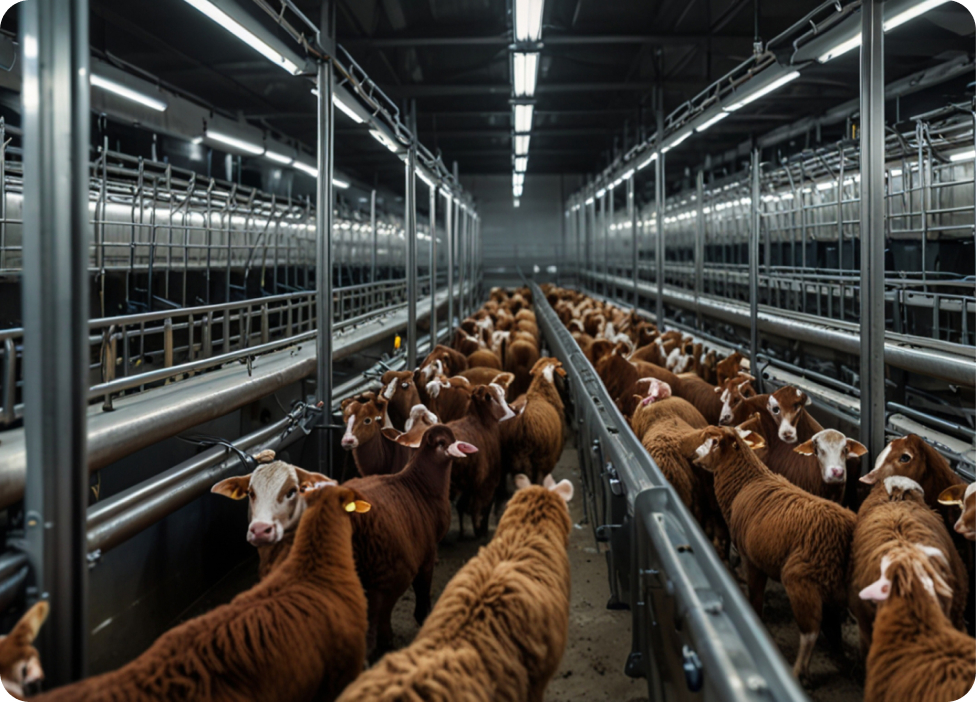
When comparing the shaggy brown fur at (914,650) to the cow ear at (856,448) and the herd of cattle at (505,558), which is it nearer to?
the herd of cattle at (505,558)

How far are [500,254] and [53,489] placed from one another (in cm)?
3014

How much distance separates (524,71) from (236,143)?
714 centimetres

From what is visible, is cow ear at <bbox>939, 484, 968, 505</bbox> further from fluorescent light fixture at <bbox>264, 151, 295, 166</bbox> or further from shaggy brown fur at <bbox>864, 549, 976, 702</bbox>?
fluorescent light fixture at <bbox>264, 151, 295, 166</bbox>

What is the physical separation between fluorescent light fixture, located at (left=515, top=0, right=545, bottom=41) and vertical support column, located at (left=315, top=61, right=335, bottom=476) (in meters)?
1.53

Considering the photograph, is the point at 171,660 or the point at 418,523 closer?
the point at 171,660

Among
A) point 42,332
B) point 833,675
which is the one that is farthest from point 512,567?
point 833,675

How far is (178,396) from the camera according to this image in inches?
150

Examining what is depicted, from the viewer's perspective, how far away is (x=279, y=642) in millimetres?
2104

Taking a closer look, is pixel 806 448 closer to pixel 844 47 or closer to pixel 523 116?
pixel 844 47

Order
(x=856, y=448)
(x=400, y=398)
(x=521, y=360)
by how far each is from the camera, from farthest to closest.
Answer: (x=521, y=360), (x=400, y=398), (x=856, y=448)

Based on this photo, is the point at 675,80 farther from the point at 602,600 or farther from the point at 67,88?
the point at 67,88

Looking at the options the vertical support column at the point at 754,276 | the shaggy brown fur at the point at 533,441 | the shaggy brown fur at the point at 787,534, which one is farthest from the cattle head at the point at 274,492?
the vertical support column at the point at 754,276

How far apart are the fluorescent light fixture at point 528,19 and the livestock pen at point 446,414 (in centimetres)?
3

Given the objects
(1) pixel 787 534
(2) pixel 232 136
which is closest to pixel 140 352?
(1) pixel 787 534
